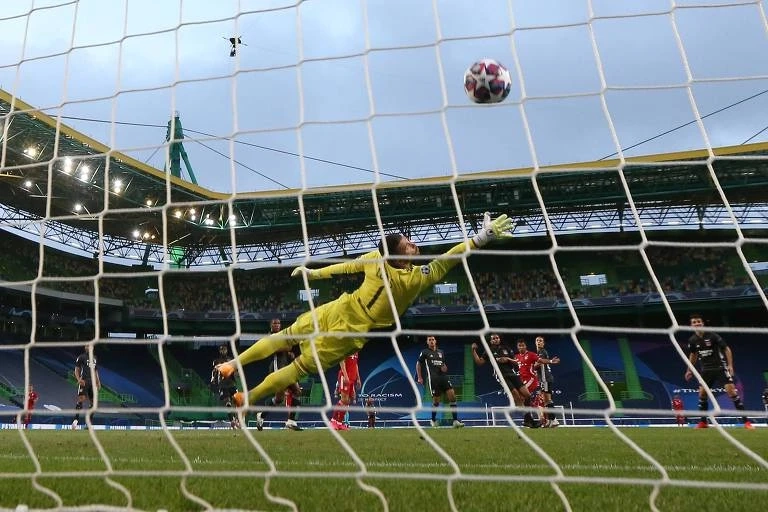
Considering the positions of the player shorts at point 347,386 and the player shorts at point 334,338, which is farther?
the player shorts at point 347,386

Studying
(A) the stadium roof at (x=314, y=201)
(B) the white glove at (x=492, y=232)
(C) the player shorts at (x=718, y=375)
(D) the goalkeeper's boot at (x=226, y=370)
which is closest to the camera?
(B) the white glove at (x=492, y=232)

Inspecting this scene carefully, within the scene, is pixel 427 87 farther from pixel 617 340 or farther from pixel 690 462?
pixel 617 340

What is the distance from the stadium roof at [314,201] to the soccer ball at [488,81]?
6.92 meters

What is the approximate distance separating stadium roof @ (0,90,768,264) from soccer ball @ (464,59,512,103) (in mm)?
6921

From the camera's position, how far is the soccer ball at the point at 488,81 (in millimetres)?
4543

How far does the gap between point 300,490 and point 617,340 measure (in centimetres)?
1974

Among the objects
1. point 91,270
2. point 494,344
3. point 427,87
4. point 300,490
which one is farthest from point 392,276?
point 91,270

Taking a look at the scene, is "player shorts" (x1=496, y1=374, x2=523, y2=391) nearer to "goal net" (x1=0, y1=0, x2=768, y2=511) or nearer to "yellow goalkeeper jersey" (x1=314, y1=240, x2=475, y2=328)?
Result: "goal net" (x1=0, y1=0, x2=768, y2=511)

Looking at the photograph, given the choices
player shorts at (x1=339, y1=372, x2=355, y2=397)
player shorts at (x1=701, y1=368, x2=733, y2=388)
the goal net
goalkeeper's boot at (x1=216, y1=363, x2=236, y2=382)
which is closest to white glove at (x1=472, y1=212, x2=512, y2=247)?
the goal net

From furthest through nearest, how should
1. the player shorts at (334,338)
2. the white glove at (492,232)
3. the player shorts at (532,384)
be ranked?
the player shorts at (532,384) → the player shorts at (334,338) → the white glove at (492,232)

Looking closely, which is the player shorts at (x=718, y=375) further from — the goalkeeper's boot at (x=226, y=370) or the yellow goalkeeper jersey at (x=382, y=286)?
the goalkeeper's boot at (x=226, y=370)

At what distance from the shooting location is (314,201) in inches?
579

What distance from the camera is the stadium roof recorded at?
1328 cm

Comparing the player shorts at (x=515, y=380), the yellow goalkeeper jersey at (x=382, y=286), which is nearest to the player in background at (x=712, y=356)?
the player shorts at (x=515, y=380)
